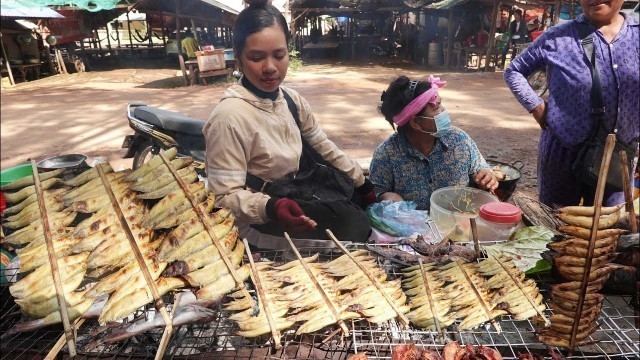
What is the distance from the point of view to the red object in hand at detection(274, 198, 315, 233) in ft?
6.61

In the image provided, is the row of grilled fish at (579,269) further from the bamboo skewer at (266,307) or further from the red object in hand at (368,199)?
the red object in hand at (368,199)

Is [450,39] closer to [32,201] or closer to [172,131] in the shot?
[172,131]

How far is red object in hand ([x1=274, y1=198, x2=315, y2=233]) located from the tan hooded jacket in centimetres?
16

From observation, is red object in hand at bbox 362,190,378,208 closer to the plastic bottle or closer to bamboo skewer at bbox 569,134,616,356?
the plastic bottle

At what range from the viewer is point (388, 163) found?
3.27 metres

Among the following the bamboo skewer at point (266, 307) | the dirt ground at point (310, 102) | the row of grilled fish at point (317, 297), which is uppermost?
the bamboo skewer at point (266, 307)

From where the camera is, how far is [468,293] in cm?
164

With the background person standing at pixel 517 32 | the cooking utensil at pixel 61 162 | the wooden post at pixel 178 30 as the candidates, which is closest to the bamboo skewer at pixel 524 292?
the cooking utensil at pixel 61 162

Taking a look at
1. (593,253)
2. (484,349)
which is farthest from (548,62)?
(484,349)

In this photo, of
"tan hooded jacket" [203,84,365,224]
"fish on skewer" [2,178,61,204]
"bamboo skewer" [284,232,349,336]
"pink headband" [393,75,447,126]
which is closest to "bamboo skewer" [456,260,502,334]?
"bamboo skewer" [284,232,349,336]

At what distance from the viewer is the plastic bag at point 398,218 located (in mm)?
2645

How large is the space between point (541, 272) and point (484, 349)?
0.62 metres

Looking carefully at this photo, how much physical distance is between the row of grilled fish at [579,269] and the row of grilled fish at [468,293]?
110 mm

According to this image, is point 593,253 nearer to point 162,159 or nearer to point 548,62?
point 162,159
